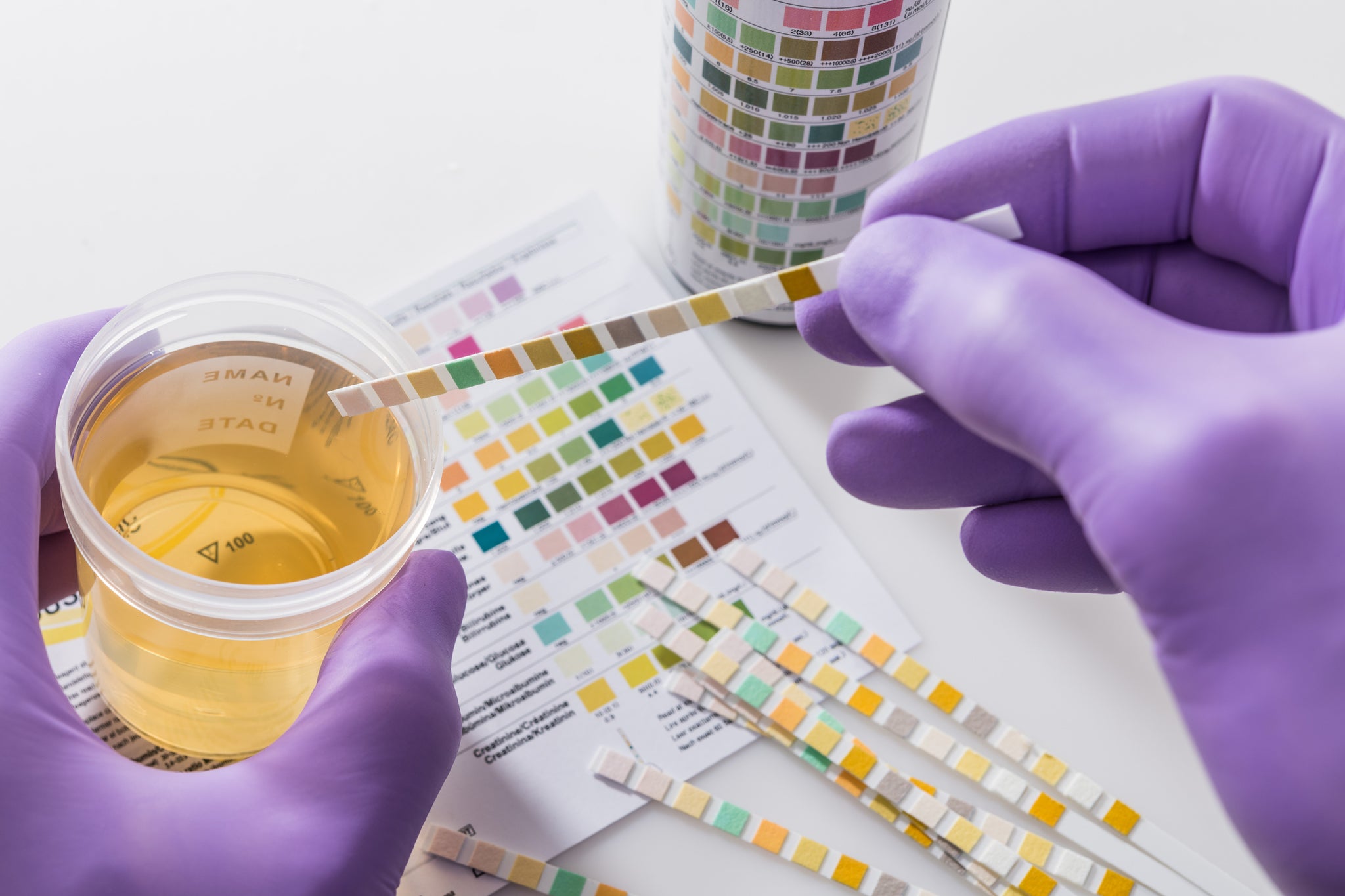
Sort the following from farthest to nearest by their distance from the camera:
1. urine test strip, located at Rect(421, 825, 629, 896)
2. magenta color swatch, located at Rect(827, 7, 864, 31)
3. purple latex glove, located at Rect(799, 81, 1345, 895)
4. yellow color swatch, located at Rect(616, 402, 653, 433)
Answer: yellow color swatch, located at Rect(616, 402, 653, 433), urine test strip, located at Rect(421, 825, 629, 896), magenta color swatch, located at Rect(827, 7, 864, 31), purple latex glove, located at Rect(799, 81, 1345, 895)

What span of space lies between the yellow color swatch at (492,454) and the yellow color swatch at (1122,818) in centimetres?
42

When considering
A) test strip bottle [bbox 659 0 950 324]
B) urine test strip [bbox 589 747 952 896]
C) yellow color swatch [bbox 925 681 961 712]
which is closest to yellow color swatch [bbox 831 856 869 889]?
urine test strip [bbox 589 747 952 896]

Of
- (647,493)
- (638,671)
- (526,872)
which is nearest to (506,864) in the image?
(526,872)

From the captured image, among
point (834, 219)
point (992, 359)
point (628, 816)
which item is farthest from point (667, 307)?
point (628, 816)

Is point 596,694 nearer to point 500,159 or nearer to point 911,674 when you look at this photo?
point 911,674

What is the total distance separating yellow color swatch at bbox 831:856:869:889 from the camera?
2.10ft

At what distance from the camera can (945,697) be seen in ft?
2.20

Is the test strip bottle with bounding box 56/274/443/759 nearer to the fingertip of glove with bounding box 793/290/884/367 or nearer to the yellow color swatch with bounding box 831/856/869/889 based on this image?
the fingertip of glove with bounding box 793/290/884/367

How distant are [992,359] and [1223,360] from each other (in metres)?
0.08

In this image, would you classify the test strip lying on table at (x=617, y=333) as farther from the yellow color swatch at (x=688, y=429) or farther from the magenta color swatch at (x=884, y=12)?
the yellow color swatch at (x=688, y=429)

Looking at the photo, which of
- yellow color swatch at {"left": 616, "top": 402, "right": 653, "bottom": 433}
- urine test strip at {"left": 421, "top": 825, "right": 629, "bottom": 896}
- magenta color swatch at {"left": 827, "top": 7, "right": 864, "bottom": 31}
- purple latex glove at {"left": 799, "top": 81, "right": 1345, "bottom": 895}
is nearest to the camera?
purple latex glove at {"left": 799, "top": 81, "right": 1345, "bottom": 895}

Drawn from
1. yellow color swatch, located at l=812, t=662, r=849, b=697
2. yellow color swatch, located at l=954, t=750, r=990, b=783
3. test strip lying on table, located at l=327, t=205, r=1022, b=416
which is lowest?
yellow color swatch, located at l=954, t=750, r=990, b=783

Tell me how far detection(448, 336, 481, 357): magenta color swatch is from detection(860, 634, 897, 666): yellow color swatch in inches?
12.3

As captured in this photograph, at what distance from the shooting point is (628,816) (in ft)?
2.15
